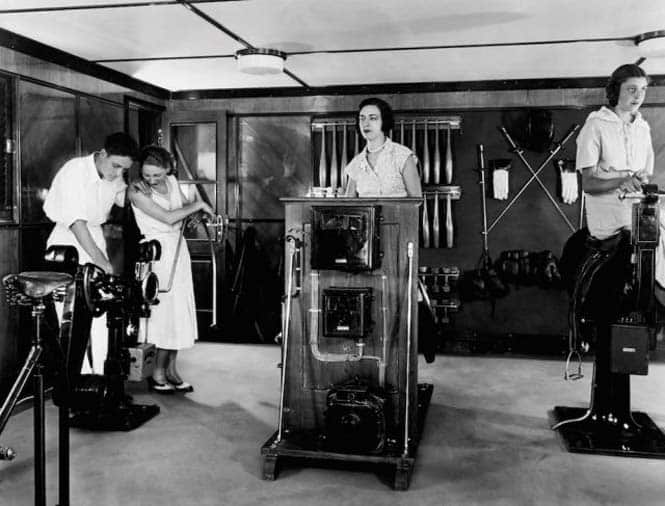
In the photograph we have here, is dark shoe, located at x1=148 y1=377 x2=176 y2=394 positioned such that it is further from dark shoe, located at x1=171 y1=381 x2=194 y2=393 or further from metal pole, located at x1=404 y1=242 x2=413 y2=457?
metal pole, located at x1=404 y1=242 x2=413 y2=457

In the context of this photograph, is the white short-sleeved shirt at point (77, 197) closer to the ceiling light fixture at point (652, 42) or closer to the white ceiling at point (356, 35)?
the white ceiling at point (356, 35)

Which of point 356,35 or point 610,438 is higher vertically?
point 356,35

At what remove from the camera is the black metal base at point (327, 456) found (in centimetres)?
357

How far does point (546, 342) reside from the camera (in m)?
7.02

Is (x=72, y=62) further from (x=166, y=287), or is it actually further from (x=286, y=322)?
(x=286, y=322)

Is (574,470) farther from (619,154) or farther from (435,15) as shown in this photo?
(435,15)

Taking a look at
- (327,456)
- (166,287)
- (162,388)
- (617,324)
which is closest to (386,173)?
(617,324)

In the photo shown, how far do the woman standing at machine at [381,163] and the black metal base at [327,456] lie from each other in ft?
5.02

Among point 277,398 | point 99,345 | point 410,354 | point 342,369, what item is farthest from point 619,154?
point 99,345

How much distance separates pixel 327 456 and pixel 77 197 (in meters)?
2.42

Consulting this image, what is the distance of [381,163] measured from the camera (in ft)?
14.8

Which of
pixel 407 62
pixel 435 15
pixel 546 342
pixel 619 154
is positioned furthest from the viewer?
pixel 546 342

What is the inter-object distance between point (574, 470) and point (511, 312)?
338 centimetres

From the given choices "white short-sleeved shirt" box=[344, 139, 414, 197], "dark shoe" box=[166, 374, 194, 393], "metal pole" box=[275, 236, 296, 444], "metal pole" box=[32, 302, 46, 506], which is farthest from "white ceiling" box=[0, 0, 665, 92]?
"dark shoe" box=[166, 374, 194, 393]
